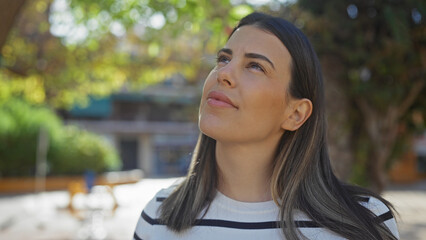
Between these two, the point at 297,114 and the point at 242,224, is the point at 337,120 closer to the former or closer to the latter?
the point at 297,114

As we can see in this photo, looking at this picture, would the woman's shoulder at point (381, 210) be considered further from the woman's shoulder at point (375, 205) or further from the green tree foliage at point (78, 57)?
the green tree foliage at point (78, 57)

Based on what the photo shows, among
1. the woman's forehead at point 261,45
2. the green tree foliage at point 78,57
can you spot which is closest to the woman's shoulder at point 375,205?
the woman's forehead at point 261,45

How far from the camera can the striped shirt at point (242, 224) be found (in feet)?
5.39

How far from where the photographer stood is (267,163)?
6.02ft

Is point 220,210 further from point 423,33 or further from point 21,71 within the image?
point 21,71

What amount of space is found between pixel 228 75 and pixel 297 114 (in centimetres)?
33

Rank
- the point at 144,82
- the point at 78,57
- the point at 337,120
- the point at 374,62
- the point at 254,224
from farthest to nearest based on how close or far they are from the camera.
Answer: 1. the point at 144,82
2. the point at 78,57
3. the point at 337,120
4. the point at 374,62
5. the point at 254,224

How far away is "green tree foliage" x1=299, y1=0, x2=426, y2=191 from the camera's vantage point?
3887 mm

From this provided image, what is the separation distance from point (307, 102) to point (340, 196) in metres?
0.38

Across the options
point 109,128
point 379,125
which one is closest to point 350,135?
point 379,125

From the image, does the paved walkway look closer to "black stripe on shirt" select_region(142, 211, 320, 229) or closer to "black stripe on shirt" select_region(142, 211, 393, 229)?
"black stripe on shirt" select_region(142, 211, 393, 229)

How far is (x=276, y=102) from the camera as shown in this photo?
1.75 m

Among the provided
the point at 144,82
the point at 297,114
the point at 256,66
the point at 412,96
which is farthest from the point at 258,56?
the point at 144,82

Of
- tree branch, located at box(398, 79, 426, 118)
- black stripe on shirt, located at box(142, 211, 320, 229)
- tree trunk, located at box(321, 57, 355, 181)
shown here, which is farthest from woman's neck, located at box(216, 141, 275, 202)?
tree branch, located at box(398, 79, 426, 118)
